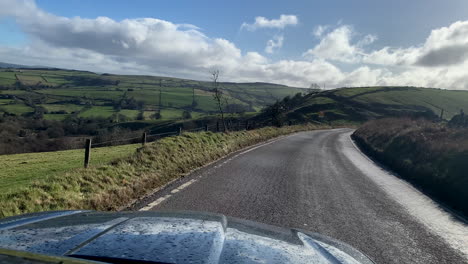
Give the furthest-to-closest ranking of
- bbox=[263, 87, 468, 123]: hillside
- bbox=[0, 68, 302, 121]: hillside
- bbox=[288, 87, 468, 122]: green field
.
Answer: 1. bbox=[288, 87, 468, 122]: green field
2. bbox=[263, 87, 468, 123]: hillside
3. bbox=[0, 68, 302, 121]: hillside

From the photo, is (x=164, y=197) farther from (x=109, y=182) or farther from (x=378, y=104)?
(x=378, y=104)

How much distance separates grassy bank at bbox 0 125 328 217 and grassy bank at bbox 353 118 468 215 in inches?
293

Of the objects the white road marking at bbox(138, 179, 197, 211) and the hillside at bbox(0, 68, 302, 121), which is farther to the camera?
the hillside at bbox(0, 68, 302, 121)

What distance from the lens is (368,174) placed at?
1266 cm

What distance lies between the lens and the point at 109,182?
292 inches

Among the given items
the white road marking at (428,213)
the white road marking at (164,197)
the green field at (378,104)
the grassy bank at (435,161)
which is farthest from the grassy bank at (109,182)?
the green field at (378,104)

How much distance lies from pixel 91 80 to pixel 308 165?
157m

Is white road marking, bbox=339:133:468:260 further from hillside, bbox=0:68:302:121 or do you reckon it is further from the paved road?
hillside, bbox=0:68:302:121

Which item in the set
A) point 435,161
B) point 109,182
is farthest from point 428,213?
point 109,182

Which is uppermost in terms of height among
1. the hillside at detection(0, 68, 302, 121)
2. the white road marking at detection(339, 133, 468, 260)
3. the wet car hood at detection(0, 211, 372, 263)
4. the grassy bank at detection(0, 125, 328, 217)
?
the wet car hood at detection(0, 211, 372, 263)

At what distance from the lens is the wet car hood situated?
1883 millimetres

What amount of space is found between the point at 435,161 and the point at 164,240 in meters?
13.4

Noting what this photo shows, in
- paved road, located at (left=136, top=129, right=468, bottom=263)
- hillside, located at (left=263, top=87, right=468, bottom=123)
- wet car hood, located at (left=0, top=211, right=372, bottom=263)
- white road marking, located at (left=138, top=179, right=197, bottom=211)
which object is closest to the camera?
wet car hood, located at (left=0, top=211, right=372, bottom=263)

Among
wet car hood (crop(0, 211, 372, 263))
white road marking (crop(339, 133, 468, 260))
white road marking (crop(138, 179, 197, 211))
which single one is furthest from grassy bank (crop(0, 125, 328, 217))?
white road marking (crop(339, 133, 468, 260))
